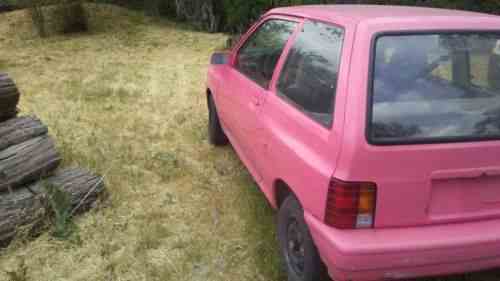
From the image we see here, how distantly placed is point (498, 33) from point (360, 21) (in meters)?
0.69

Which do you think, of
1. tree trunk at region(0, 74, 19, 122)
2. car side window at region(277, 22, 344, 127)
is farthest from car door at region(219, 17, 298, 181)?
tree trunk at region(0, 74, 19, 122)

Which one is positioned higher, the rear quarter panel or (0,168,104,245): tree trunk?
the rear quarter panel

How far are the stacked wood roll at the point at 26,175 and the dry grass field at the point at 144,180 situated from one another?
0.14 m

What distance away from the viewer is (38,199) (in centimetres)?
359

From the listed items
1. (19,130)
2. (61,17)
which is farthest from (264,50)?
(61,17)

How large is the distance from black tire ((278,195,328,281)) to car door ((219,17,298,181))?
0.59 meters

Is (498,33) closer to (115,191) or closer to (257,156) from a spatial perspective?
(257,156)

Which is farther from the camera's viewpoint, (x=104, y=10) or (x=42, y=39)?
(x=104, y=10)

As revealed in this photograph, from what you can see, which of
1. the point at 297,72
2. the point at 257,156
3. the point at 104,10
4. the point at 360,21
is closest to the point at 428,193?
the point at 360,21

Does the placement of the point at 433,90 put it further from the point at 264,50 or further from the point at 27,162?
the point at 27,162

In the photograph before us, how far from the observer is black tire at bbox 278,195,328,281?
259cm

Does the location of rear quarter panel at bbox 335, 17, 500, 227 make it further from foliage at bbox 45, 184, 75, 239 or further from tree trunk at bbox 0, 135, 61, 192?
tree trunk at bbox 0, 135, 61, 192

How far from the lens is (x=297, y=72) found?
2.94 meters

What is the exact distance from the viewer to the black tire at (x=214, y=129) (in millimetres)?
4988
